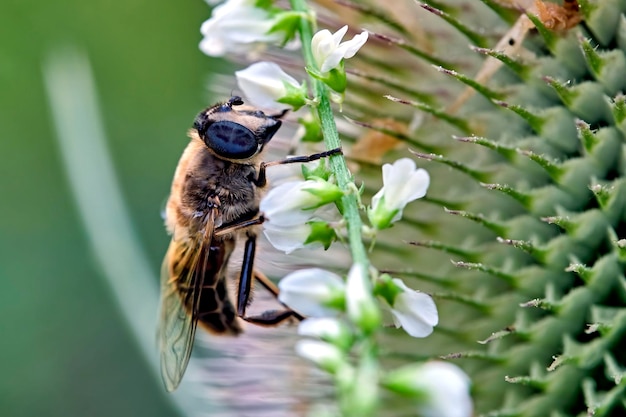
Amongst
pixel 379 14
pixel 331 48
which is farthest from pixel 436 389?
pixel 379 14

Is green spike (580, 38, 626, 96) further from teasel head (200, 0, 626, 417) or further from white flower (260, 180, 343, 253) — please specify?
white flower (260, 180, 343, 253)

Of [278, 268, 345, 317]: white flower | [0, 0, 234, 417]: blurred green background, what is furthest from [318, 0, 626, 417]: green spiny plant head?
[0, 0, 234, 417]: blurred green background

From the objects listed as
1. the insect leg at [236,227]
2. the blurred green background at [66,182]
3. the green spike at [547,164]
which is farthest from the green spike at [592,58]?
the blurred green background at [66,182]

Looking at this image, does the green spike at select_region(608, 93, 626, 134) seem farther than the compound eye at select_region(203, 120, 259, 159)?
No

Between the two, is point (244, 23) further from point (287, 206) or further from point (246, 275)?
point (246, 275)

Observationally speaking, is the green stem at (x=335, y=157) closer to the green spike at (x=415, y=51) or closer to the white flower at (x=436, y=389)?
the white flower at (x=436, y=389)

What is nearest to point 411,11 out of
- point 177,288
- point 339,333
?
point 177,288

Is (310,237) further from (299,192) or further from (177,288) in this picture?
(177,288)
